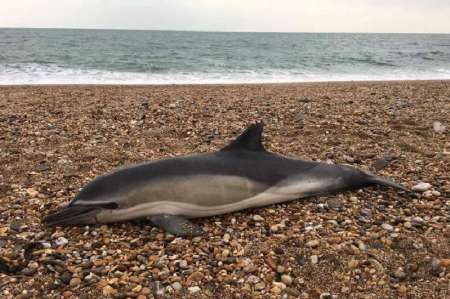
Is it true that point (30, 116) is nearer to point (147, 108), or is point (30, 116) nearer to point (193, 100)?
point (147, 108)

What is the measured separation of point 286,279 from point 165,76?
24473 millimetres

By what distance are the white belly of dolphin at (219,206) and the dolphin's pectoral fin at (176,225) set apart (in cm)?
10

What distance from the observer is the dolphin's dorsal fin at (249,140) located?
5.53m

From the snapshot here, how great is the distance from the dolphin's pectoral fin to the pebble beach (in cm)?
9

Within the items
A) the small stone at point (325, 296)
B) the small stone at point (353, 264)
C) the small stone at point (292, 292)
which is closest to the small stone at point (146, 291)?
the small stone at point (292, 292)

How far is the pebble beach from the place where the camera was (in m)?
3.97

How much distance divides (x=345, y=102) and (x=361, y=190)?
19.6 feet

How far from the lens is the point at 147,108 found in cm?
1088

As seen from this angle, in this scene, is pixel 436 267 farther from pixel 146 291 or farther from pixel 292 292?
pixel 146 291

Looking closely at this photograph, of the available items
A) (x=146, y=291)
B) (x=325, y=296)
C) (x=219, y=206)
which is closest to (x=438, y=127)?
(x=219, y=206)

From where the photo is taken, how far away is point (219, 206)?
5223 millimetres

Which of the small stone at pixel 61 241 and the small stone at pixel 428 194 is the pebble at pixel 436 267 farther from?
the small stone at pixel 61 241

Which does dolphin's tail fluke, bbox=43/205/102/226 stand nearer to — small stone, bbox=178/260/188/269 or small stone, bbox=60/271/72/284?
small stone, bbox=60/271/72/284

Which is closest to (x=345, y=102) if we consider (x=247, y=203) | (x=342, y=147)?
(x=342, y=147)
